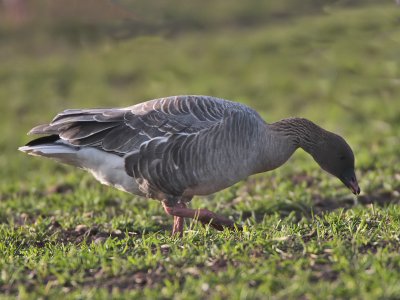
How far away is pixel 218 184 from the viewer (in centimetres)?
675

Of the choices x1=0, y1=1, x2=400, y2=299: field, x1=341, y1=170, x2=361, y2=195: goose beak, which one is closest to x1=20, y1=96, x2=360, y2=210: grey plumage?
x1=341, y1=170, x2=361, y2=195: goose beak

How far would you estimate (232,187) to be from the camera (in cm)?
938

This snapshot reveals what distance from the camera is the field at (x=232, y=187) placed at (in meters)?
5.22

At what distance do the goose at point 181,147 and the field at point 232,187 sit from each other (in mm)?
459

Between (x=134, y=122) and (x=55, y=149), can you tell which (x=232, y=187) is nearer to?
(x=134, y=122)

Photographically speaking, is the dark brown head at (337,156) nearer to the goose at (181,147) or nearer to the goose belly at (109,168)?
the goose at (181,147)

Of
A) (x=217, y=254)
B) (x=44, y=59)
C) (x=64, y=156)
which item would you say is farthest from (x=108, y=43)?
(x=217, y=254)

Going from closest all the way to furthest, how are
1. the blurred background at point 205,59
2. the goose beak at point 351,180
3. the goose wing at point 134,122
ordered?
the goose wing at point 134,122 < the goose beak at point 351,180 < the blurred background at point 205,59

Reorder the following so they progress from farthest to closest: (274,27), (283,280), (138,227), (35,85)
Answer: (274,27) → (35,85) → (138,227) → (283,280)

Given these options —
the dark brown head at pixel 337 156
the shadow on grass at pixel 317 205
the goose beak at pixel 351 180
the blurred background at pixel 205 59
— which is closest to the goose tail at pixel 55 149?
the shadow on grass at pixel 317 205

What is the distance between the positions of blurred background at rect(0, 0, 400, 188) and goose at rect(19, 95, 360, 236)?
4.23 metres

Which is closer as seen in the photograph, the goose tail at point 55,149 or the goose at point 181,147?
the goose at point 181,147

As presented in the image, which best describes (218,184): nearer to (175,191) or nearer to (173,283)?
(175,191)

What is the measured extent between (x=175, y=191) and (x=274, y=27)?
42.7ft
